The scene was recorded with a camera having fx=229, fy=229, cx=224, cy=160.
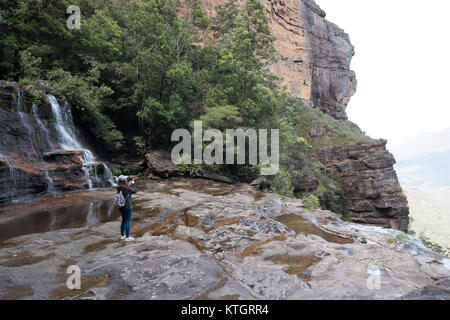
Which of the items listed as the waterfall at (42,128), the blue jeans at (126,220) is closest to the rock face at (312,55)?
the waterfall at (42,128)

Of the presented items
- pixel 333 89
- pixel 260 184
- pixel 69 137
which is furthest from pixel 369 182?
pixel 69 137

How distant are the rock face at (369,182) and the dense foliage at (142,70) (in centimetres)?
2341

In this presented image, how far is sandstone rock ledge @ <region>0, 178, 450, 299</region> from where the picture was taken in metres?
3.56

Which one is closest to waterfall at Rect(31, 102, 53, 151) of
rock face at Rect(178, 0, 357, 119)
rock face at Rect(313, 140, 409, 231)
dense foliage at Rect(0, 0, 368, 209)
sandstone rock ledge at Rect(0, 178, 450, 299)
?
dense foliage at Rect(0, 0, 368, 209)

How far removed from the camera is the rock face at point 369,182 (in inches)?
1339

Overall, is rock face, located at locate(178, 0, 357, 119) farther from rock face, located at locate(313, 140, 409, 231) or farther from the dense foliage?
the dense foliage

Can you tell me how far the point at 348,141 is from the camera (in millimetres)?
42844

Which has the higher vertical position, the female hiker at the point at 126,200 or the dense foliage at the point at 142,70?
the dense foliage at the point at 142,70

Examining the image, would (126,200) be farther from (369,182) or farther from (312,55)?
(312,55)

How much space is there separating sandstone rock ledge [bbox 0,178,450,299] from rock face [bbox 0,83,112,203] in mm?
5350

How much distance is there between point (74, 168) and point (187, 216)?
24.7 ft

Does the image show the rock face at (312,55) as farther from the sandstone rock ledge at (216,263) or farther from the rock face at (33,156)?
the sandstone rock ledge at (216,263)

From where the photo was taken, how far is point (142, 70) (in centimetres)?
1822
